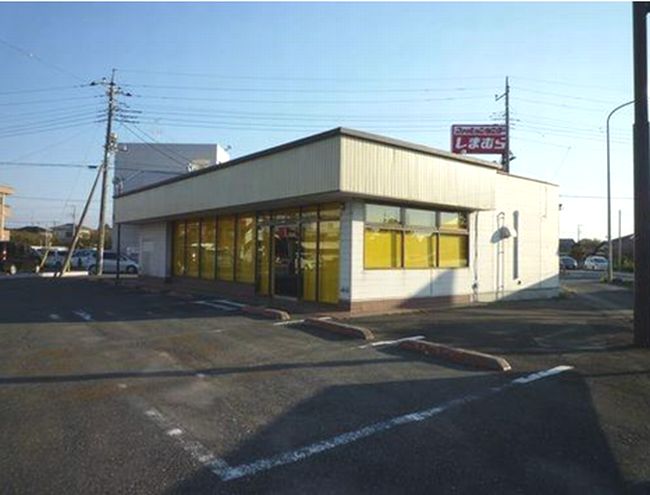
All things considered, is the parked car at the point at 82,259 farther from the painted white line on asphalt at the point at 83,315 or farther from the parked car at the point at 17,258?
the painted white line on asphalt at the point at 83,315

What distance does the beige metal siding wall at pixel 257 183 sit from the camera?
535 inches

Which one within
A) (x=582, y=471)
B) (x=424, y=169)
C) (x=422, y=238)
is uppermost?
(x=424, y=169)

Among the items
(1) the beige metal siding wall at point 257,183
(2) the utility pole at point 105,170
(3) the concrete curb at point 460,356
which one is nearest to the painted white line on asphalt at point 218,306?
(1) the beige metal siding wall at point 257,183

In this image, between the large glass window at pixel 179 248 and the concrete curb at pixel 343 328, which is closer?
the concrete curb at pixel 343 328

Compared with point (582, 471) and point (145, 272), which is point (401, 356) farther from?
point (145, 272)

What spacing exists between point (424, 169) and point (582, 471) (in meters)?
11.4

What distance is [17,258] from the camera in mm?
40469

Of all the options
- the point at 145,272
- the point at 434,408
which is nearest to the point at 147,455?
the point at 434,408

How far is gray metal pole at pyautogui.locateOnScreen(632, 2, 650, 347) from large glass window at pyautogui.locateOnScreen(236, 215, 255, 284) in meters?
11.6

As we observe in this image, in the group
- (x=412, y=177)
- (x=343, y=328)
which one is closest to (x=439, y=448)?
(x=343, y=328)

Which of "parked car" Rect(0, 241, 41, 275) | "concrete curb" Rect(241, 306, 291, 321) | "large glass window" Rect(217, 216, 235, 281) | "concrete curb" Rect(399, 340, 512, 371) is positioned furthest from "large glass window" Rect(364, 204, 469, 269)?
"parked car" Rect(0, 241, 41, 275)

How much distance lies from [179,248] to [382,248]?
1203 cm

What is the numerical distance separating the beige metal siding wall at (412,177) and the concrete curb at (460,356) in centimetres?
478

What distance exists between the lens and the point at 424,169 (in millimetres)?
15359
